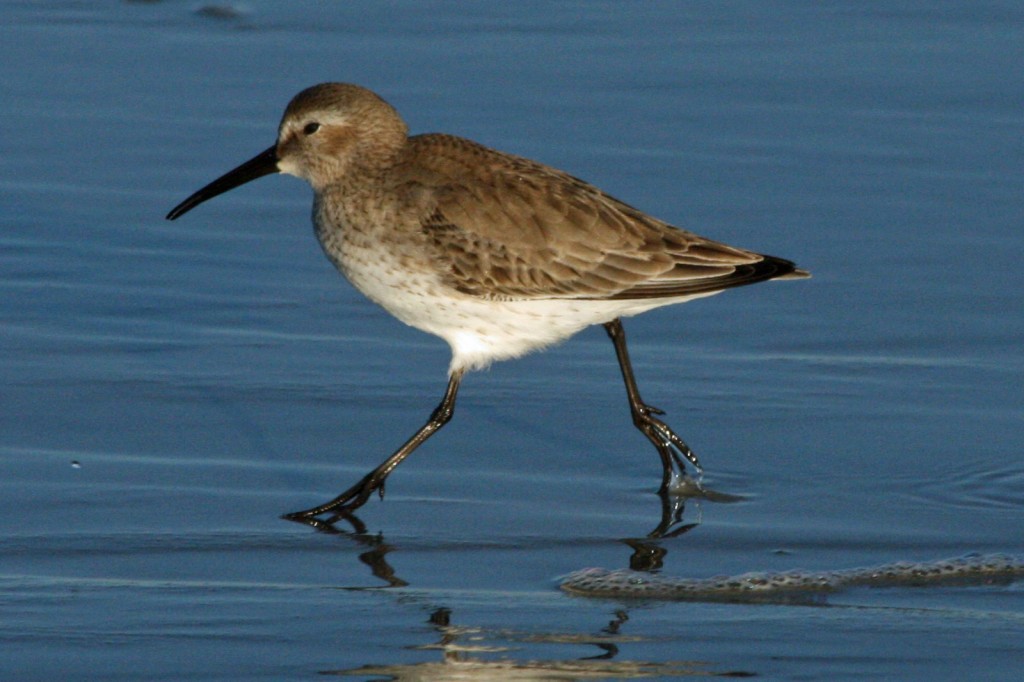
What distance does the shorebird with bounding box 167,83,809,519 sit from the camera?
7133mm

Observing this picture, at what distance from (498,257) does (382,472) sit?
97 cm

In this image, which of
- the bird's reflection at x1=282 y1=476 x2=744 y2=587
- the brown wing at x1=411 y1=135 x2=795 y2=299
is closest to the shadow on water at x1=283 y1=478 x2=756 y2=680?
the bird's reflection at x1=282 y1=476 x2=744 y2=587

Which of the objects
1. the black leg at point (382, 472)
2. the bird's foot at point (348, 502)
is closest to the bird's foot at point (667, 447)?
the black leg at point (382, 472)

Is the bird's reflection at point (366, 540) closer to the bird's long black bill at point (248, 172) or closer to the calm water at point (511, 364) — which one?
the calm water at point (511, 364)

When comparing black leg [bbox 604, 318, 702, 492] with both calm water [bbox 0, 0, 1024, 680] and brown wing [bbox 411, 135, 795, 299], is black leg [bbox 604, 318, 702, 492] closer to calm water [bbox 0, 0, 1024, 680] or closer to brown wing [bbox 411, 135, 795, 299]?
calm water [bbox 0, 0, 1024, 680]

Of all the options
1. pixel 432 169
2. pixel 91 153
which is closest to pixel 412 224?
pixel 432 169

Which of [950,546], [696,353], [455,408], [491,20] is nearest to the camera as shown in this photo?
[950,546]

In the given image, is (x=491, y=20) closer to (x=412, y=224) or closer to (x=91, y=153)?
(x=91, y=153)

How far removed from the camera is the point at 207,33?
12695 mm

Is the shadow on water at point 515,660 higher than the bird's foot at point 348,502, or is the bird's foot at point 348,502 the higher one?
the bird's foot at point 348,502

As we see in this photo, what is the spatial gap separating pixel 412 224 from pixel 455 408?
3.52 ft

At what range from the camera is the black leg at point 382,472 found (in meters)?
6.82

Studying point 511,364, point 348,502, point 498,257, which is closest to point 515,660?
point 348,502

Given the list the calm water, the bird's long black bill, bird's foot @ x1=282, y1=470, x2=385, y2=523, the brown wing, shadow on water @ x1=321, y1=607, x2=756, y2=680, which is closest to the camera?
shadow on water @ x1=321, y1=607, x2=756, y2=680
